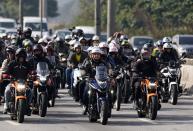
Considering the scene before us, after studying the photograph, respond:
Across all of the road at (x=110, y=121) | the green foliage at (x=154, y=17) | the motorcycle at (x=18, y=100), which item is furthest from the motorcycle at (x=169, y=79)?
the green foliage at (x=154, y=17)

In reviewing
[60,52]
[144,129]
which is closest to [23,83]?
[144,129]

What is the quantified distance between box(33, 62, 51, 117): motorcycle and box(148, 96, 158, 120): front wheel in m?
2.35

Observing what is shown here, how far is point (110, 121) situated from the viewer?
2308 cm

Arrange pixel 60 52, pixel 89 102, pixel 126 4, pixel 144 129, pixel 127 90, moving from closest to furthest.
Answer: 1. pixel 144 129
2. pixel 89 102
3. pixel 127 90
4. pixel 60 52
5. pixel 126 4

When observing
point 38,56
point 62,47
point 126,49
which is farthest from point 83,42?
point 38,56

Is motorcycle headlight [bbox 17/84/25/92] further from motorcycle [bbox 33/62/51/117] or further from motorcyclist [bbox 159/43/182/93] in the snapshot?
motorcyclist [bbox 159/43/182/93]

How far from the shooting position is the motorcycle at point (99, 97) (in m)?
22.1

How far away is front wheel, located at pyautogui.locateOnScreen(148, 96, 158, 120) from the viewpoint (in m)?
23.0

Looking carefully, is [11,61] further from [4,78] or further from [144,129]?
[144,129]

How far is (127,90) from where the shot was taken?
27891mm

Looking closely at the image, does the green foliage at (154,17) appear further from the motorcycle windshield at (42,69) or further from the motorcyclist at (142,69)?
the motorcycle windshield at (42,69)

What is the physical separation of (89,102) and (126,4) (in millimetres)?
67164

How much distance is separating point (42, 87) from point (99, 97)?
1.88 meters

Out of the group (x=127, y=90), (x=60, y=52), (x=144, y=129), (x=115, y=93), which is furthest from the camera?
(x=60, y=52)
